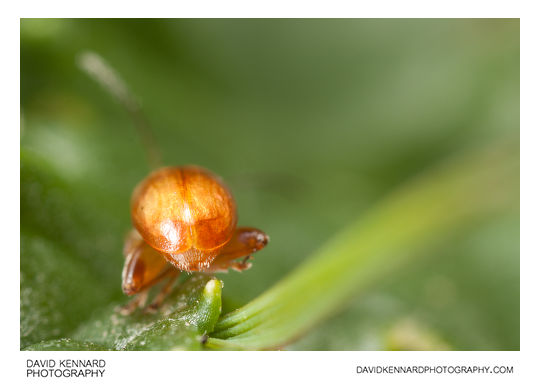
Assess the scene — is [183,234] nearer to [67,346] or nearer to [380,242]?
[67,346]

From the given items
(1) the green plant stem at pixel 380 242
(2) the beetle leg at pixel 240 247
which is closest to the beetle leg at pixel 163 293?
(2) the beetle leg at pixel 240 247

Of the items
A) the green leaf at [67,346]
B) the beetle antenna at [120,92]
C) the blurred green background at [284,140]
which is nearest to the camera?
the green leaf at [67,346]

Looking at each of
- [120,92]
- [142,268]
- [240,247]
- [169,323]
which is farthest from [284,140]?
[169,323]
